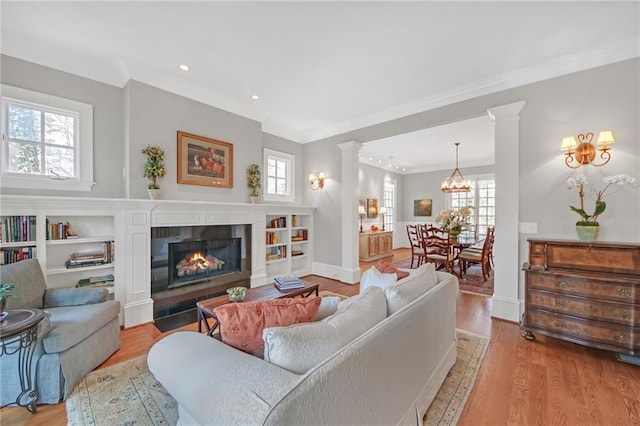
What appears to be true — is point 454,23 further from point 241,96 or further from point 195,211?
point 195,211

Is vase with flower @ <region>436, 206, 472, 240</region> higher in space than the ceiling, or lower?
lower

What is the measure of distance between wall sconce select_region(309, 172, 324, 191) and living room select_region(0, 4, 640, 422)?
171cm

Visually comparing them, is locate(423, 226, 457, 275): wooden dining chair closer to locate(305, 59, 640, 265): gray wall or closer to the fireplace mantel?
locate(305, 59, 640, 265): gray wall

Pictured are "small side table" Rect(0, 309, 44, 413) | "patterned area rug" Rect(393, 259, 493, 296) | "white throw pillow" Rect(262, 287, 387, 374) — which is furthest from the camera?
"patterned area rug" Rect(393, 259, 493, 296)

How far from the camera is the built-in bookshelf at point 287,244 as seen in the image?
4.77 m

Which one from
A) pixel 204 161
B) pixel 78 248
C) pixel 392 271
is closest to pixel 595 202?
pixel 392 271

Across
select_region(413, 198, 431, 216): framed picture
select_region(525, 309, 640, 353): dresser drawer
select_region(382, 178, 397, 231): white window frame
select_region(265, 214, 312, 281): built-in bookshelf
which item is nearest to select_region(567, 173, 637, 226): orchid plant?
select_region(525, 309, 640, 353): dresser drawer

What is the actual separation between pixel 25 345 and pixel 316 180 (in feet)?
14.2

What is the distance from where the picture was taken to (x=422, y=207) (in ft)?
29.5

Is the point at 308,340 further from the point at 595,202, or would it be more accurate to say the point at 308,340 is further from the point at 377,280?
the point at 595,202

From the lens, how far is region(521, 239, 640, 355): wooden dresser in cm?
219

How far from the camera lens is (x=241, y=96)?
148 inches

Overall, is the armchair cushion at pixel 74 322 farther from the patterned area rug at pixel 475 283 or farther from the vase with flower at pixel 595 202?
the patterned area rug at pixel 475 283

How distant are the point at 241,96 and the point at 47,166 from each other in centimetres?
240
